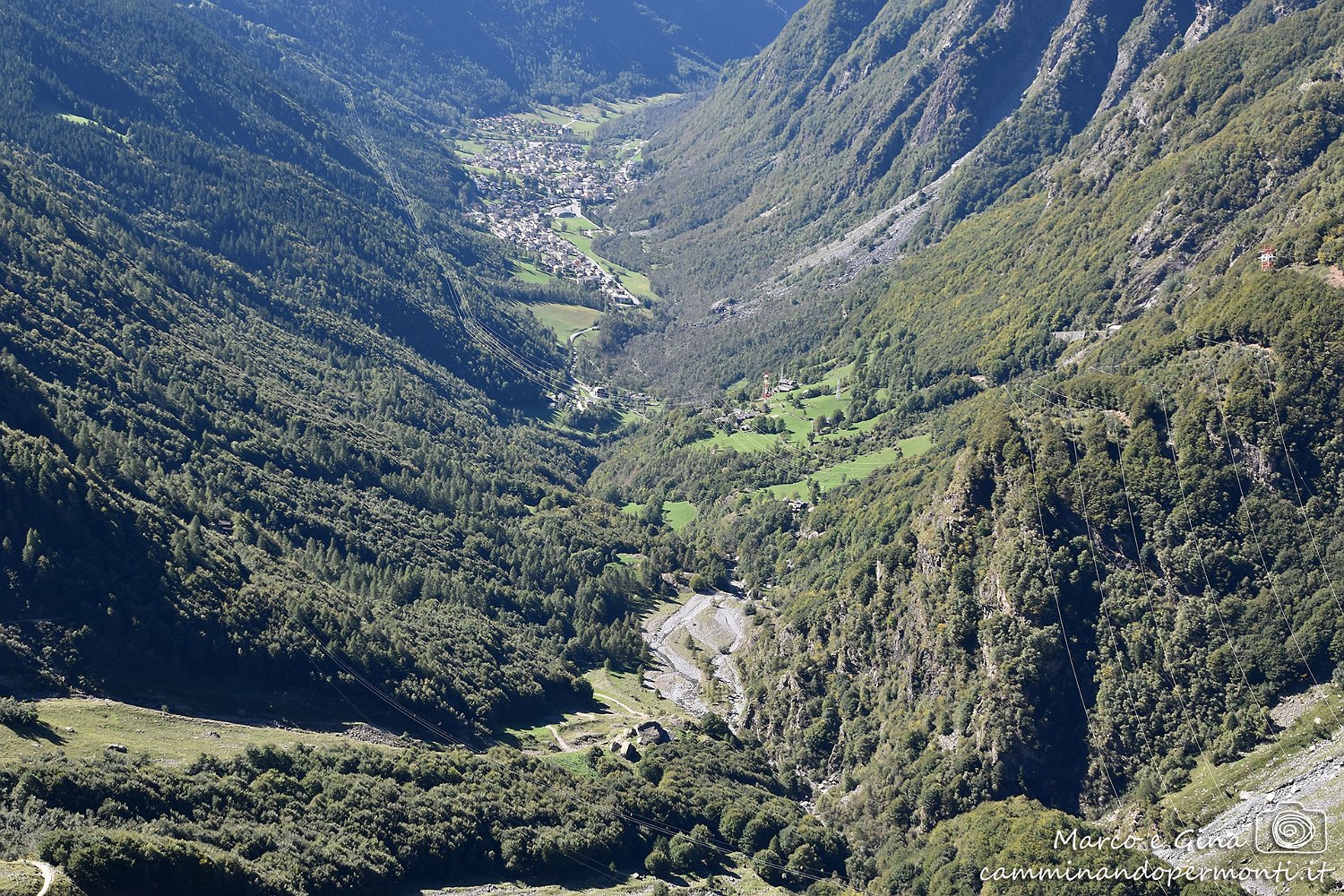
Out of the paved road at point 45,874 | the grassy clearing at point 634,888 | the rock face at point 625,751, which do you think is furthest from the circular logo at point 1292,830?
the paved road at point 45,874

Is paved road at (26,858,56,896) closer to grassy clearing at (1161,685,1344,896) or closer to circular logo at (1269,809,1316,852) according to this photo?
grassy clearing at (1161,685,1344,896)

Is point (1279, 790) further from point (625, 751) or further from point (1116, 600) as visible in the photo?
point (625, 751)

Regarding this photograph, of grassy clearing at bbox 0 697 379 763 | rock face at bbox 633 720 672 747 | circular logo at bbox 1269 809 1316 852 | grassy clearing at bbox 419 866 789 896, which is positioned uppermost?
rock face at bbox 633 720 672 747

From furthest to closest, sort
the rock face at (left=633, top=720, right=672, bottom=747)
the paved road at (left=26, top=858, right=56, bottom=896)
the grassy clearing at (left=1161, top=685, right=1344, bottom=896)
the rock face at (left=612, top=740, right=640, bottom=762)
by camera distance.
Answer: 1. the rock face at (left=633, top=720, right=672, bottom=747)
2. the rock face at (left=612, top=740, right=640, bottom=762)
3. the grassy clearing at (left=1161, top=685, right=1344, bottom=896)
4. the paved road at (left=26, top=858, right=56, bottom=896)

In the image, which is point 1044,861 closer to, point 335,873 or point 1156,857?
point 1156,857

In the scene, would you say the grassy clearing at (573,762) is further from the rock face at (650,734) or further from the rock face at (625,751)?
the rock face at (650,734)

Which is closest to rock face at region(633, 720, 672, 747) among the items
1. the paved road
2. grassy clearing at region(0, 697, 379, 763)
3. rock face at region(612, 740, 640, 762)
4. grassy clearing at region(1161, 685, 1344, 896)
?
rock face at region(612, 740, 640, 762)

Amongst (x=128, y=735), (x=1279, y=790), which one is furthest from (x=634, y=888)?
(x=1279, y=790)

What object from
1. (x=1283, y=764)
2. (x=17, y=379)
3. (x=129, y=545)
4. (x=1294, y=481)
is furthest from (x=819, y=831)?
(x=17, y=379)
